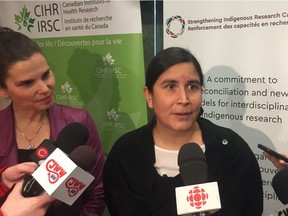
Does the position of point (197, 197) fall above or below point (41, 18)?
below

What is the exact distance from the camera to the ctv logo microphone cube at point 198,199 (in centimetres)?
89

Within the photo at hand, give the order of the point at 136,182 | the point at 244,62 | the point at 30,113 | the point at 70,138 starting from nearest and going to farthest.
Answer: the point at 70,138 < the point at 136,182 < the point at 30,113 < the point at 244,62

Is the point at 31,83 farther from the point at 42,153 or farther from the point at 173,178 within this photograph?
the point at 173,178

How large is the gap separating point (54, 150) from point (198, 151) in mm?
448

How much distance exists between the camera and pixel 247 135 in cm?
197

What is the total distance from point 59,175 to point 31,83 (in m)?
0.70

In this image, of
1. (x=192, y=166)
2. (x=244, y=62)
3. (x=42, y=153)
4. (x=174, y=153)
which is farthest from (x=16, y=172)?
(x=244, y=62)

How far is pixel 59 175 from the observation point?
3.19 ft

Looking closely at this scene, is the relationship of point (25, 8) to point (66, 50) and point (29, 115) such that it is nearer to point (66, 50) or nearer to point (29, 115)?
point (66, 50)

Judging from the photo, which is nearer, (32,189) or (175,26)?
(32,189)

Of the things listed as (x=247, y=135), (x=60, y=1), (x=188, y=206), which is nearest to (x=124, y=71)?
(x=60, y=1)

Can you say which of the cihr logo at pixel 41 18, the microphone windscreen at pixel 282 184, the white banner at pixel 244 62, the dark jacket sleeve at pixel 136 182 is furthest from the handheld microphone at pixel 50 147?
the cihr logo at pixel 41 18

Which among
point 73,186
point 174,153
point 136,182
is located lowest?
point 136,182

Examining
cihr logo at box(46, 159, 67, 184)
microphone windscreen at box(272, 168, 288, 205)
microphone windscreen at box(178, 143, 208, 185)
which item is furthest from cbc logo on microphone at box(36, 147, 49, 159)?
microphone windscreen at box(272, 168, 288, 205)
